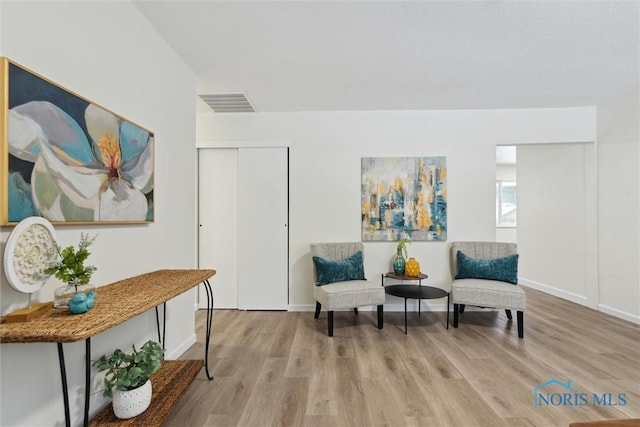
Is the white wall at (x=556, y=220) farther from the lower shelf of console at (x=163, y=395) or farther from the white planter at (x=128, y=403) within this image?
the white planter at (x=128, y=403)

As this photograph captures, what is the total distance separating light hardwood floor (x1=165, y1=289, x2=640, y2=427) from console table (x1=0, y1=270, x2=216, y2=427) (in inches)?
15.4

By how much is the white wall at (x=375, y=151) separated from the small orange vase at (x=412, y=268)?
33cm

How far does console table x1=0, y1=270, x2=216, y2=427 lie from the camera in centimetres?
100

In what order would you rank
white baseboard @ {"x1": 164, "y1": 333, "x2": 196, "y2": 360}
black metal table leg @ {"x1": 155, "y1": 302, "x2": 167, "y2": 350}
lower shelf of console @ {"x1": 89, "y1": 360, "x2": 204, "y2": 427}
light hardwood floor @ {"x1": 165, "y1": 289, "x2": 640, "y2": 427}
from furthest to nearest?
white baseboard @ {"x1": 164, "y1": 333, "x2": 196, "y2": 360}, black metal table leg @ {"x1": 155, "y1": 302, "x2": 167, "y2": 350}, light hardwood floor @ {"x1": 165, "y1": 289, "x2": 640, "y2": 427}, lower shelf of console @ {"x1": 89, "y1": 360, "x2": 204, "y2": 427}

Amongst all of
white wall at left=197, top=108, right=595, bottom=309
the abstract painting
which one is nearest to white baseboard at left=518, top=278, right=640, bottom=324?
white wall at left=197, top=108, right=595, bottom=309

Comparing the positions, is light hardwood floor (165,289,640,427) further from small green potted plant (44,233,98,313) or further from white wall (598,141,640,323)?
small green potted plant (44,233,98,313)

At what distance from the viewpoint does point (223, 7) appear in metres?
1.92

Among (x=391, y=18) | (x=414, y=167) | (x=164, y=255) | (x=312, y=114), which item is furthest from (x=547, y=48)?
(x=164, y=255)

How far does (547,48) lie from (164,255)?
11.6 feet

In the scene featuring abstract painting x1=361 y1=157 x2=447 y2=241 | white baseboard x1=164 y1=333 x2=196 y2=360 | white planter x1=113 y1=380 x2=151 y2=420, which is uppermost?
abstract painting x1=361 y1=157 x2=447 y2=241

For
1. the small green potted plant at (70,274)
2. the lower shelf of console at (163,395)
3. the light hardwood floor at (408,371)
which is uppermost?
the small green potted plant at (70,274)

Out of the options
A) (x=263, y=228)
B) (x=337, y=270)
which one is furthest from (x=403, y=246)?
(x=263, y=228)

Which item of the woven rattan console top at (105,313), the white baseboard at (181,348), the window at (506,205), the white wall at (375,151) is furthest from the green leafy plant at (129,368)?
the window at (506,205)

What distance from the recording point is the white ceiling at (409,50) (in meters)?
1.95
